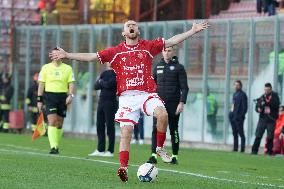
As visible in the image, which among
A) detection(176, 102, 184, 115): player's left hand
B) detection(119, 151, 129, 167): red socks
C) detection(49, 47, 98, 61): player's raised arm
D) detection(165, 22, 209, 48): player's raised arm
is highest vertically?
detection(165, 22, 209, 48): player's raised arm

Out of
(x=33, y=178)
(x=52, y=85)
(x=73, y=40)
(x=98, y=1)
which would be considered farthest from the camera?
(x=98, y=1)

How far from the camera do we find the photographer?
28.0m

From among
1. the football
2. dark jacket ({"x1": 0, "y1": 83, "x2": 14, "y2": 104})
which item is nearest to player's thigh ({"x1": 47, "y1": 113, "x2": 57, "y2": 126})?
the football

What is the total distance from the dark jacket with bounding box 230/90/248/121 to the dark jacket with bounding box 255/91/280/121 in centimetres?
188

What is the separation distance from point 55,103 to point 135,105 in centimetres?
727

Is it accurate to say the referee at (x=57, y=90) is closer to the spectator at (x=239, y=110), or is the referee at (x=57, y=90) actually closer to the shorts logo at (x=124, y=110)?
the shorts logo at (x=124, y=110)

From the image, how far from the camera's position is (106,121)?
22.7m

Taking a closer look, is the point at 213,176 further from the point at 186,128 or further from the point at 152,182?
the point at 186,128

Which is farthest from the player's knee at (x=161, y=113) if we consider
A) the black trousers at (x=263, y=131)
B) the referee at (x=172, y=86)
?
the black trousers at (x=263, y=131)

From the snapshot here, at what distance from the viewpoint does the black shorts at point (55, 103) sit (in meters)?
22.5

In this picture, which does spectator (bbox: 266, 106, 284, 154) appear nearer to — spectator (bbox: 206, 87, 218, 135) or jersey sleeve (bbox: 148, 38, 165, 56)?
spectator (bbox: 206, 87, 218, 135)

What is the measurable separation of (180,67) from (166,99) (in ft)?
2.05

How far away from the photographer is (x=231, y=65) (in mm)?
32156

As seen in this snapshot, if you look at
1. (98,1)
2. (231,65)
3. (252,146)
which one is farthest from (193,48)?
(98,1)
